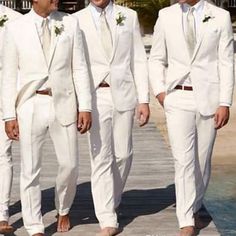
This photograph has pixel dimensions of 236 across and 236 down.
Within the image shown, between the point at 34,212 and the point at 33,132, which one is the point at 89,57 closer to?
the point at 33,132

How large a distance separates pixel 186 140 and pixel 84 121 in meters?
0.74

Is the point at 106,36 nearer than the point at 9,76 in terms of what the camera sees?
No

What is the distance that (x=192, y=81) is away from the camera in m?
6.34

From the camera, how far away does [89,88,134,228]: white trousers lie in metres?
6.42

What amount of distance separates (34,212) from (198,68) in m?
1.49

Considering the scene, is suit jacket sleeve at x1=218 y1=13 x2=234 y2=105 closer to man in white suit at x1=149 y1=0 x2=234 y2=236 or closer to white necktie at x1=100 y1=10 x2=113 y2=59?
man in white suit at x1=149 y1=0 x2=234 y2=236

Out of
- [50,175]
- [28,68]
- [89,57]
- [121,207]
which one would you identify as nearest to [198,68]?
[89,57]

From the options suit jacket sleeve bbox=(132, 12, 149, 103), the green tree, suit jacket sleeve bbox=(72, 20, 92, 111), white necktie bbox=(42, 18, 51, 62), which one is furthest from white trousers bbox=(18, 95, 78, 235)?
the green tree

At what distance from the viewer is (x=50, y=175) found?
365 inches

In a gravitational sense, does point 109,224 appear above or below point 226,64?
below

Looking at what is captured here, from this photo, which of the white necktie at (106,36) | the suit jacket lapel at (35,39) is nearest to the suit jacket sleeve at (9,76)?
the suit jacket lapel at (35,39)

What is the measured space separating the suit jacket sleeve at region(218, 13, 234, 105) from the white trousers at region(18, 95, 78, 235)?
3.45ft

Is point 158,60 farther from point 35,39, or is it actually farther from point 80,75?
point 35,39

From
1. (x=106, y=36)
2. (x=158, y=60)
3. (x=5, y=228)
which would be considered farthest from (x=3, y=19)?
(x=5, y=228)
